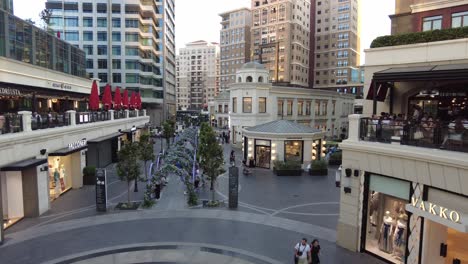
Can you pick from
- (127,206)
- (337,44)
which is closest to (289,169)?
(127,206)

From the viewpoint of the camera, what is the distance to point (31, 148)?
17562 mm

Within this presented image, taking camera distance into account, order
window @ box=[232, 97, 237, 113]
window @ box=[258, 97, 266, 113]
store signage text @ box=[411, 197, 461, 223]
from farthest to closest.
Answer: window @ box=[232, 97, 237, 113] → window @ box=[258, 97, 266, 113] → store signage text @ box=[411, 197, 461, 223]

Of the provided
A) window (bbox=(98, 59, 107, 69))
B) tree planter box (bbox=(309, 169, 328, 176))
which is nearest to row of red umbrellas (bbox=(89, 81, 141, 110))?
tree planter box (bbox=(309, 169, 328, 176))

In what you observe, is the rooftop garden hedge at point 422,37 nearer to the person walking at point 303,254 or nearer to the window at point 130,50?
the person walking at point 303,254

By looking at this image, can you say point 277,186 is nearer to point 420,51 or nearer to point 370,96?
point 370,96

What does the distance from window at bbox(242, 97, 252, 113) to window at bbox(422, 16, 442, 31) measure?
30018 mm

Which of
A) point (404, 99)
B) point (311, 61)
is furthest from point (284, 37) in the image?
point (404, 99)

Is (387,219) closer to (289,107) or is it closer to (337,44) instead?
(289,107)

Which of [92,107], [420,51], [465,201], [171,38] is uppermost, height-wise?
[171,38]

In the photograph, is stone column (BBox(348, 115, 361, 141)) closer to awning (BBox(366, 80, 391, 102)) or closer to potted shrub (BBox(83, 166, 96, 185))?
awning (BBox(366, 80, 391, 102))

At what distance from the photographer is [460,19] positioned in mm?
14781

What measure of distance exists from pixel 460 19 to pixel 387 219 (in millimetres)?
9859

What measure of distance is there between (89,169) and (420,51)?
22924mm

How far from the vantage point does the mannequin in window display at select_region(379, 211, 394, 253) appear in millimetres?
12758
